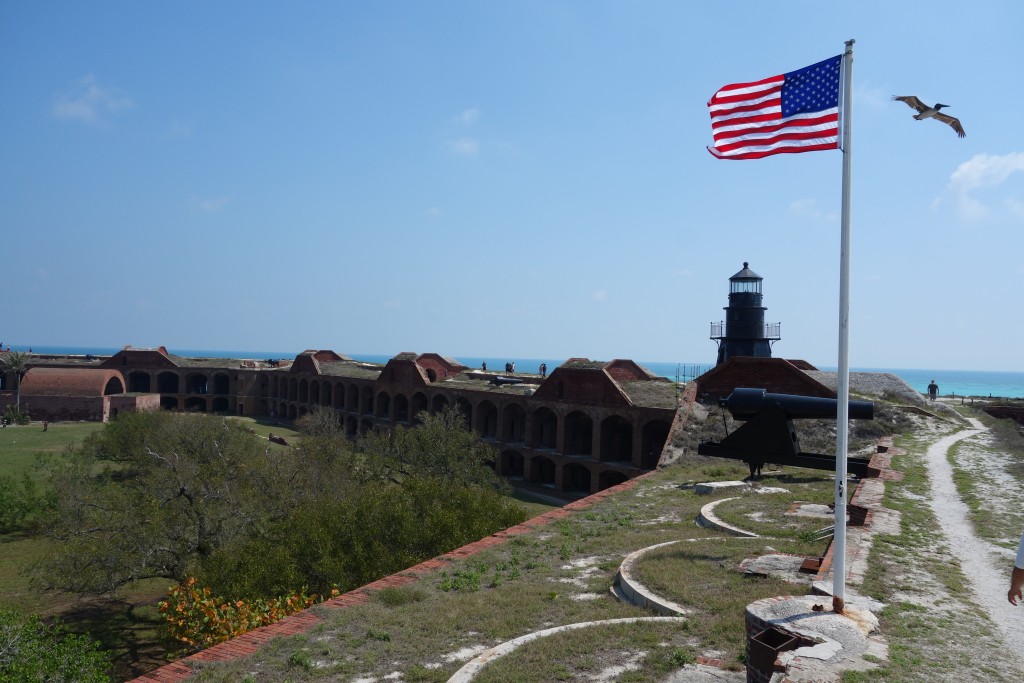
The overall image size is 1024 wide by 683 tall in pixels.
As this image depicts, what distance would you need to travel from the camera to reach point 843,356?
19.4 ft

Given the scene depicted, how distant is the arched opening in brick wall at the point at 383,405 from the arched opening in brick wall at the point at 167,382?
2455cm

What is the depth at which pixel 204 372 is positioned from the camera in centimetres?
5969

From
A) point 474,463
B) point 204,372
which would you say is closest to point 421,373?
point 474,463

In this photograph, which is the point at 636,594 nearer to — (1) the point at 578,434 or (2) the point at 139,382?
(1) the point at 578,434

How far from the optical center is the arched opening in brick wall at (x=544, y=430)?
3306 cm

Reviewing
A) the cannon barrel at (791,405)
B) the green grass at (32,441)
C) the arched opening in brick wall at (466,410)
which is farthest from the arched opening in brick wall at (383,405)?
the cannon barrel at (791,405)

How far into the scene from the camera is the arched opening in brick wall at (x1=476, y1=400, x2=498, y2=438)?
3706cm

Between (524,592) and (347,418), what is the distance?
4217 cm

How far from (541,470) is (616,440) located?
478cm

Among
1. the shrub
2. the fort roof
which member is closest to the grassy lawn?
the shrub

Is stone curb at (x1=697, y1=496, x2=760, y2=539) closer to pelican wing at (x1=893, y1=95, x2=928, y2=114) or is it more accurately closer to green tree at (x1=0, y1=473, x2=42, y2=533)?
pelican wing at (x1=893, y1=95, x2=928, y2=114)

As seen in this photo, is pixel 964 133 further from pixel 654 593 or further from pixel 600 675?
pixel 600 675

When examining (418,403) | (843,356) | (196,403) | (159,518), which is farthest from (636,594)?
(196,403)

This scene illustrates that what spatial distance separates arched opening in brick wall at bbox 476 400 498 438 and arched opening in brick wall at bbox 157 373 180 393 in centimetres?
3514
